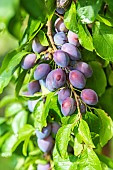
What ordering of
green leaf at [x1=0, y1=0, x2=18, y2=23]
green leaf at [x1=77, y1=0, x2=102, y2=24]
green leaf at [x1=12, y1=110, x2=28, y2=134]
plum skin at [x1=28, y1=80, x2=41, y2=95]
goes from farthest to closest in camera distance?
green leaf at [x1=12, y1=110, x2=28, y2=134] < plum skin at [x1=28, y1=80, x2=41, y2=95] < green leaf at [x1=77, y1=0, x2=102, y2=24] < green leaf at [x1=0, y1=0, x2=18, y2=23]

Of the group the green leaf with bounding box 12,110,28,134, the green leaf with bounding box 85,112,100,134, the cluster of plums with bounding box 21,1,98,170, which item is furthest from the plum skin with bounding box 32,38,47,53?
the green leaf with bounding box 12,110,28,134

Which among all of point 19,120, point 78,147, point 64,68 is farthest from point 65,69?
point 19,120

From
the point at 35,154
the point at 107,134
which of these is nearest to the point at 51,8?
the point at 107,134

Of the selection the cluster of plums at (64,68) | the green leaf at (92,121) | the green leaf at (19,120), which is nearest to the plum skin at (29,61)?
the cluster of plums at (64,68)

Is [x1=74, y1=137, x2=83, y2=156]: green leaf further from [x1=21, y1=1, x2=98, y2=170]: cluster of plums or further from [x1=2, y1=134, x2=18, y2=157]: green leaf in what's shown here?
[x1=2, y1=134, x2=18, y2=157]: green leaf

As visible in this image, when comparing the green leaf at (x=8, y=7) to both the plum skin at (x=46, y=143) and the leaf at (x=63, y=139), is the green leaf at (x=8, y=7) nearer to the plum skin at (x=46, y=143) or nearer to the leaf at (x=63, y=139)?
the leaf at (x=63, y=139)

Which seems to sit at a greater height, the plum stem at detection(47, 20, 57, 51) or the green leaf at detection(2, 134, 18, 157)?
the plum stem at detection(47, 20, 57, 51)
